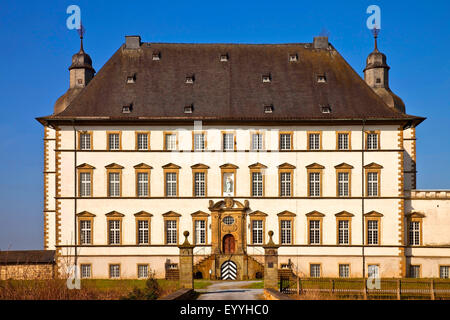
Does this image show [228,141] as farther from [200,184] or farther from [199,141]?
[200,184]

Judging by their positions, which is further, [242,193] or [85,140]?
[85,140]

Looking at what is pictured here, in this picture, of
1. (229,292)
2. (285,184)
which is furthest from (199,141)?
(229,292)

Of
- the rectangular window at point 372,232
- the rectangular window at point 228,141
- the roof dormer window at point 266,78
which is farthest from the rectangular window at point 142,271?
the roof dormer window at point 266,78

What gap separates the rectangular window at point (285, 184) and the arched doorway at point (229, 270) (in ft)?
Result: 19.9

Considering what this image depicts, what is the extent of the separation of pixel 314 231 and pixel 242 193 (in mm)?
5693

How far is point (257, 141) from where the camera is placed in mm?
50219

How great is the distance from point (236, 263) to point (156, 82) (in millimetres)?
14761

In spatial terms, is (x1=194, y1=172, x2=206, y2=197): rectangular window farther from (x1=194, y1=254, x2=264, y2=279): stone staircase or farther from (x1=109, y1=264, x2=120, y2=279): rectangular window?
(x1=109, y1=264, x2=120, y2=279): rectangular window

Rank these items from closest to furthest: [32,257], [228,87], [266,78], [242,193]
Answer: [242,193] < [32,257] < [228,87] < [266,78]

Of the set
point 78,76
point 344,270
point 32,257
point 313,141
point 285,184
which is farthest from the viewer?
point 78,76

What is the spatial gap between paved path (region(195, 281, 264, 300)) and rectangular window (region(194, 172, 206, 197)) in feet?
26.3

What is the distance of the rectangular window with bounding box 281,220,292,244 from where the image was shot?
163ft

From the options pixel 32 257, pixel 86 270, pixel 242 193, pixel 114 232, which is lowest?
pixel 86 270
